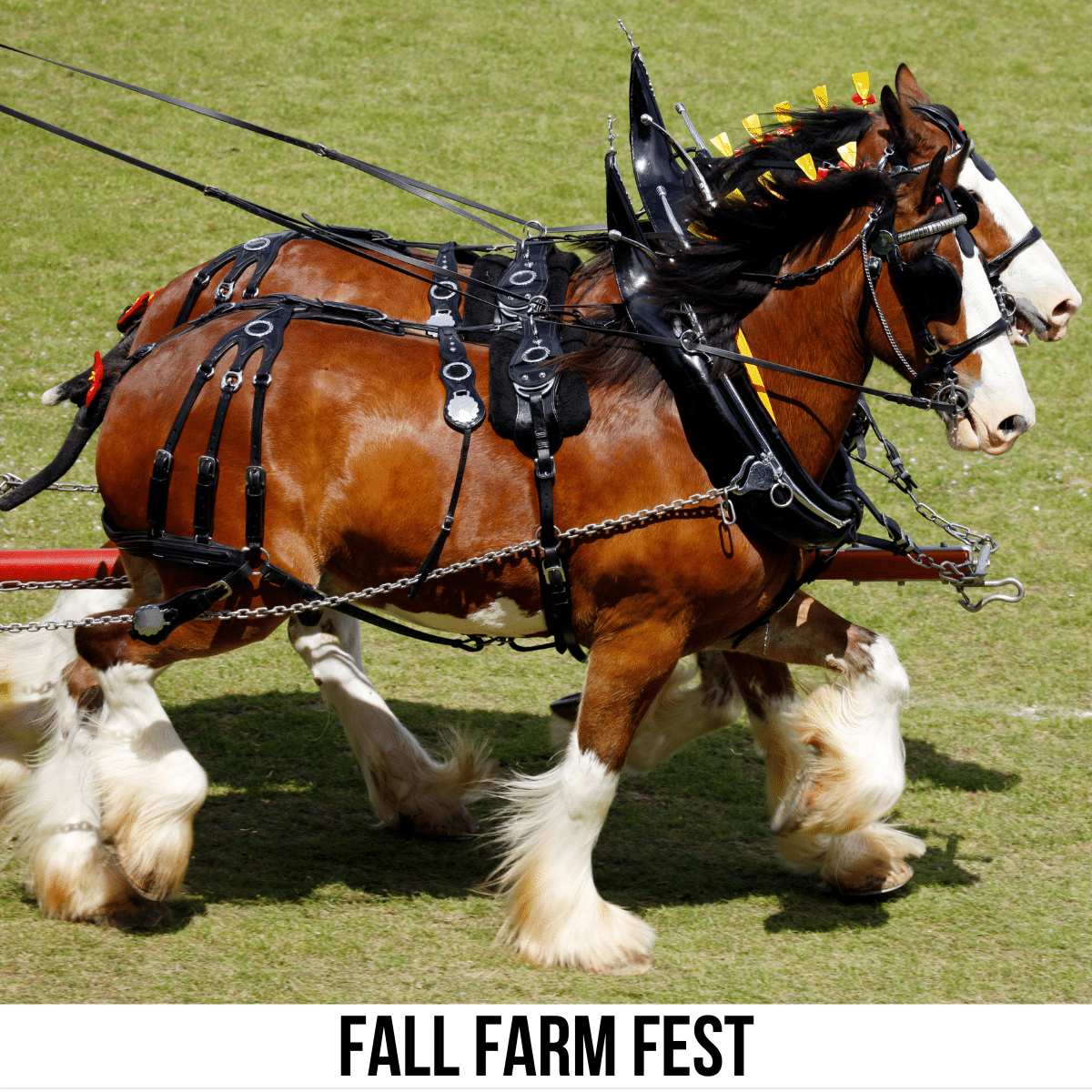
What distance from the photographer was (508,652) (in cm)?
626

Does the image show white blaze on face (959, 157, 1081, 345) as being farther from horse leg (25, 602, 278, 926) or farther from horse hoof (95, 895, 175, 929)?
horse hoof (95, 895, 175, 929)

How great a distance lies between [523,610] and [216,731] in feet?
6.54

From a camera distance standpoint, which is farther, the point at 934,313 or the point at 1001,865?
the point at 1001,865

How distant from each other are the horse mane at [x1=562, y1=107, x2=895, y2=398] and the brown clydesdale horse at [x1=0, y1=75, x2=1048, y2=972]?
0.04 feet

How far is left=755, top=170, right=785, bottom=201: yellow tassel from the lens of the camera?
3.57m

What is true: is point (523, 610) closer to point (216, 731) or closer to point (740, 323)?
point (740, 323)

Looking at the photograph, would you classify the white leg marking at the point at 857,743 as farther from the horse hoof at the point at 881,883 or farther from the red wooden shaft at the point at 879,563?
the red wooden shaft at the point at 879,563

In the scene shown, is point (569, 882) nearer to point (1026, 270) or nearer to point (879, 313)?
point (879, 313)

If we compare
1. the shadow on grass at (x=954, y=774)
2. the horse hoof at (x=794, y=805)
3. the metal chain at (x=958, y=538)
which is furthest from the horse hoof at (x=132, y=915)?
the shadow on grass at (x=954, y=774)

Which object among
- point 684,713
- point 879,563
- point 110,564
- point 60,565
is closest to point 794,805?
point 684,713

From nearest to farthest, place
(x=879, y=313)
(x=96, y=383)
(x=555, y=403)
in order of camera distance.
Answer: (x=879, y=313) → (x=555, y=403) → (x=96, y=383)

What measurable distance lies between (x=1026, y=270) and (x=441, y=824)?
258 centimetres

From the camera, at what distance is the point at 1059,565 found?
6.68 metres

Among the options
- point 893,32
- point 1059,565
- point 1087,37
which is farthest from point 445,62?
point 1059,565
